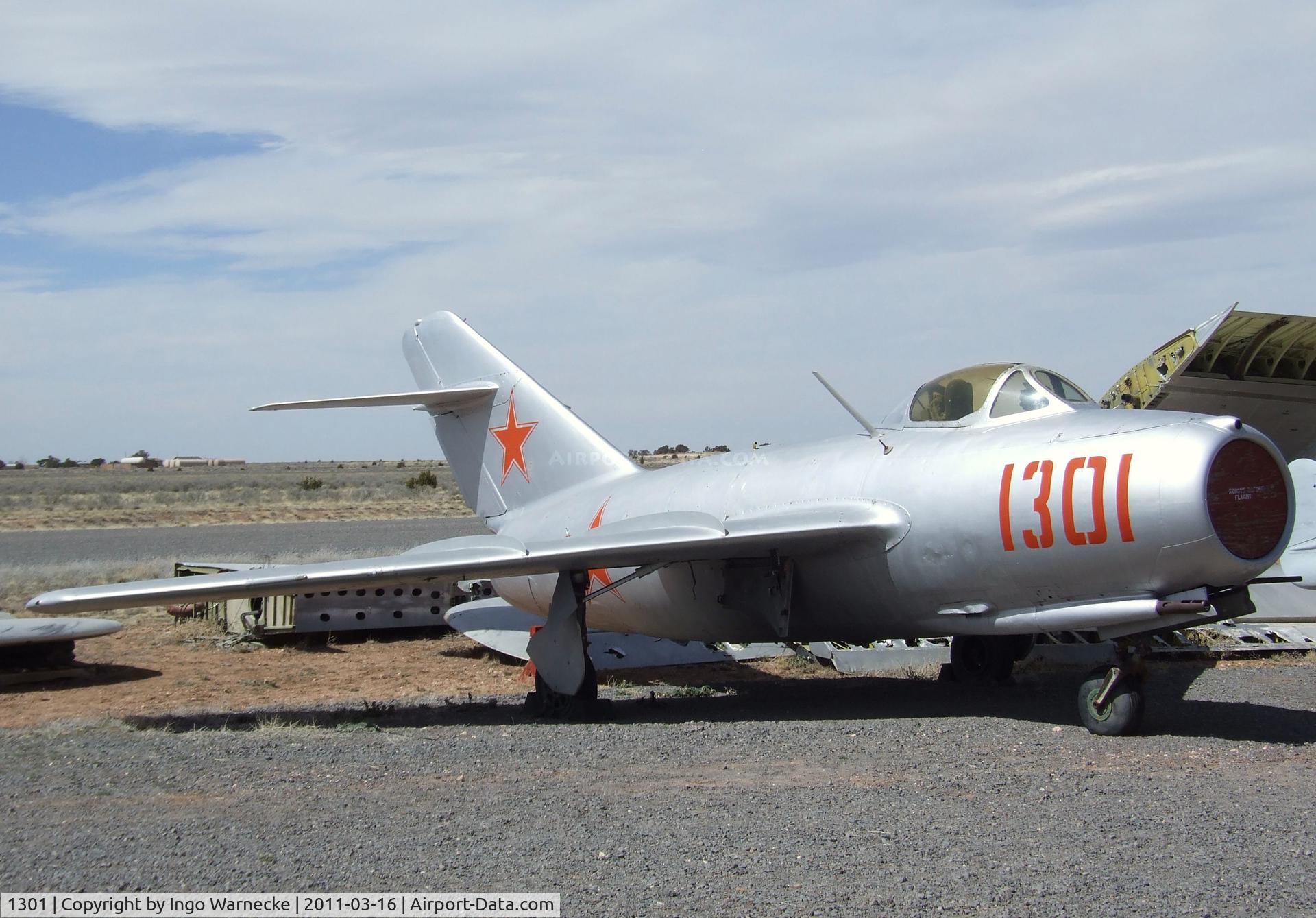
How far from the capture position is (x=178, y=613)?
54.9 ft

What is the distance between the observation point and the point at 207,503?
57938mm

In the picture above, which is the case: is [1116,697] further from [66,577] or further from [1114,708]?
[66,577]

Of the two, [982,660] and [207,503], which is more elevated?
[207,503]

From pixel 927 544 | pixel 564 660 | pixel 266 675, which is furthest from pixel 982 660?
pixel 266 675

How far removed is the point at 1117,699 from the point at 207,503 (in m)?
55.7

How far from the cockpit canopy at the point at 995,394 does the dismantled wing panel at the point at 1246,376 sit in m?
3.46

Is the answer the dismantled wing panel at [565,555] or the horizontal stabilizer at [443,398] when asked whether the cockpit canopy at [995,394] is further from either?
the horizontal stabilizer at [443,398]

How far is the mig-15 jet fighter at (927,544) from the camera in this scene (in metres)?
7.68

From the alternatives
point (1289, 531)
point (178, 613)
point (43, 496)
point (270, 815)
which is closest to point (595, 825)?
point (270, 815)

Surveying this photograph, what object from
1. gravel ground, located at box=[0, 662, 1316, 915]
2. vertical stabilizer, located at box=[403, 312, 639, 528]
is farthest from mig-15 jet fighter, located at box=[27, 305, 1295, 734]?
gravel ground, located at box=[0, 662, 1316, 915]

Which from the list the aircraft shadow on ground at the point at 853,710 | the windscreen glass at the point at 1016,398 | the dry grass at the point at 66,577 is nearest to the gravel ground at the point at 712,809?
the aircraft shadow on ground at the point at 853,710

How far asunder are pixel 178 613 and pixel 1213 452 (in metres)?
14.0

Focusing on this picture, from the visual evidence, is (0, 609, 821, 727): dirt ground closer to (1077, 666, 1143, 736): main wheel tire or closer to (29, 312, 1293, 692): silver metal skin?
(29, 312, 1293, 692): silver metal skin

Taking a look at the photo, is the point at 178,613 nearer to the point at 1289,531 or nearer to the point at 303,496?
the point at 1289,531
